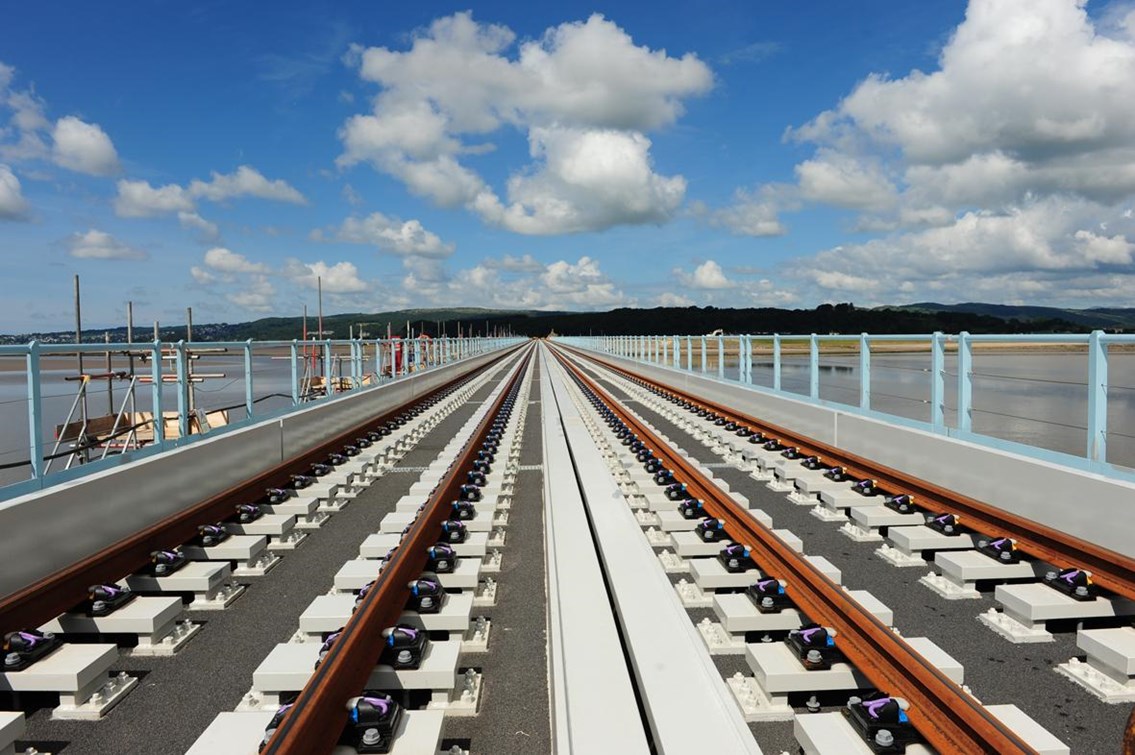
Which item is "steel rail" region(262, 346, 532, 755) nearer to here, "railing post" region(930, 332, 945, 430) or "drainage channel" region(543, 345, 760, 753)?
"drainage channel" region(543, 345, 760, 753)

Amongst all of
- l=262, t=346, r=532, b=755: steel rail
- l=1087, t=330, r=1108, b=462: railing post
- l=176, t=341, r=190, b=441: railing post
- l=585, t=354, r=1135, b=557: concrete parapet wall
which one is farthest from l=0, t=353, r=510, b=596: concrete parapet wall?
l=1087, t=330, r=1108, b=462: railing post

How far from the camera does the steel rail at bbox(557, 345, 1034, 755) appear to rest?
2.39 meters

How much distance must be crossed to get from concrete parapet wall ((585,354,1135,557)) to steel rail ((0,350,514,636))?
656cm

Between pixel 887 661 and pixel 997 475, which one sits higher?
pixel 997 475

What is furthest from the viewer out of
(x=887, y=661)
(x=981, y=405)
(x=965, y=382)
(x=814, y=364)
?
(x=981, y=405)

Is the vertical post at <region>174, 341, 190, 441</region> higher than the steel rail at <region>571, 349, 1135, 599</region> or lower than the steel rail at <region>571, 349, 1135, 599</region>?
higher

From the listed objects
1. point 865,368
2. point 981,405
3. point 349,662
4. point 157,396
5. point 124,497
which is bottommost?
point 981,405

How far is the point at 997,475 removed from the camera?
19.0 feet

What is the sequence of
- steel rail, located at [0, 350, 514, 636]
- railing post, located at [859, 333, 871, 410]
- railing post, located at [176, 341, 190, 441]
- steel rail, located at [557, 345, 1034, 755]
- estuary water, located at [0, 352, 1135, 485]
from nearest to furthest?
1. steel rail, located at [557, 345, 1034, 755]
2. steel rail, located at [0, 350, 514, 636]
3. railing post, located at [176, 341, 190, 441]
4. railing post, located at [859, 333, 871, 410]
5. estuary water, located at [0, 352, 1135, 485]

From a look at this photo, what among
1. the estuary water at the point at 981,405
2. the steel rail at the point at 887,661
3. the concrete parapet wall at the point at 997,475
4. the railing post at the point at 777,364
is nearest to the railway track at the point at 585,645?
the steel rail at the point at 887,661

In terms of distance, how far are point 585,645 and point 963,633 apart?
7.14ft

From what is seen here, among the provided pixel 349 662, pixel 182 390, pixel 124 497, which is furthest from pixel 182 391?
pixel 349 662

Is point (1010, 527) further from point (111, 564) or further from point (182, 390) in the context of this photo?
point (182, 390)

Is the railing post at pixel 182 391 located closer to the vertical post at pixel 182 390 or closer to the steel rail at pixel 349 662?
the vertical post at pixel 182 390
